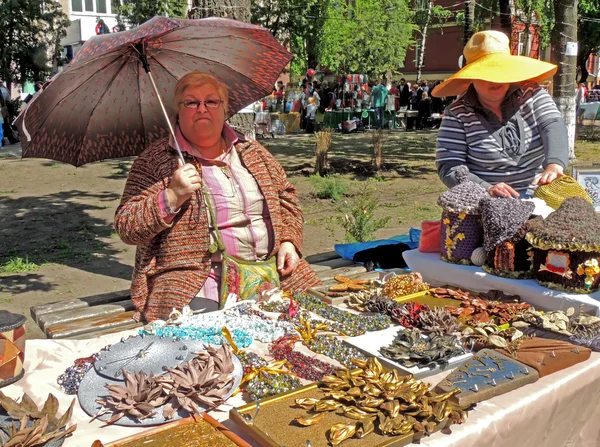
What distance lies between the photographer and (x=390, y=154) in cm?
1284

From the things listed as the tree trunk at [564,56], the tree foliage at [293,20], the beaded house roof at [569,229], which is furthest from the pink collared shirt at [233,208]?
the tree foliage at [293,20]

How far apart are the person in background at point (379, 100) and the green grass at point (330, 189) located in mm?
9255

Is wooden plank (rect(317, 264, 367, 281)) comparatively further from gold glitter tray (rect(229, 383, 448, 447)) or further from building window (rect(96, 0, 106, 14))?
building window (rect(96, 0, 106, 14))

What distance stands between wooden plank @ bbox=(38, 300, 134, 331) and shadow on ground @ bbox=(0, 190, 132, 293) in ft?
7.58

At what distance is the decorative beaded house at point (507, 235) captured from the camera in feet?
8.39

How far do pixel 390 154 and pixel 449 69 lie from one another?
Result: 23496 millimetres

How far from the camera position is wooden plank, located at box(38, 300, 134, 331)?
2.84 metres

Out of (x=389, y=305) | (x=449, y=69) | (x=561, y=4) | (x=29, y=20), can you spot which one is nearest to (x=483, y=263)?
(x=389, y=305)

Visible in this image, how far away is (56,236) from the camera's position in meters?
6.76

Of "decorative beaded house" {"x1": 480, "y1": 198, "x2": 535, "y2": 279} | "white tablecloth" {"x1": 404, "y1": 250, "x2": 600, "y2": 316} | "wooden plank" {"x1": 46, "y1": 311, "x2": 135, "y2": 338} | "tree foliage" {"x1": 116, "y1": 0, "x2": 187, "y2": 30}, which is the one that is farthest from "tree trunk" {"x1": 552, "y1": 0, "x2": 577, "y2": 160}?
"tree foliage" {"x1": 116, "y1": 0, "x2": 187, "y2": 30}

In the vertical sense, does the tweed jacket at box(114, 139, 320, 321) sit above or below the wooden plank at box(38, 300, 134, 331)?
above

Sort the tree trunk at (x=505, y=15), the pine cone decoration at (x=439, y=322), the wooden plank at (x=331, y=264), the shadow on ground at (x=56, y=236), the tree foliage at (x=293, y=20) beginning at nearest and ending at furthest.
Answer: the pine cone decoration at (x=439, y=322), the wooden plank at (x=331, y=264), the shadow on ground at (x=56, y=236), the tree trunk at (x=505, y=15), the tree foliage at (x=293, y=20)

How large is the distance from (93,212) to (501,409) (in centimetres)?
707

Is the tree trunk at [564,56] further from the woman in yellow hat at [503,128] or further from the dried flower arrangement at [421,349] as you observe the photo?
the dried flower arrangement at [421,349]
